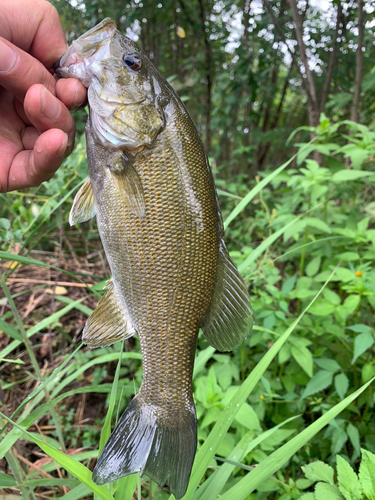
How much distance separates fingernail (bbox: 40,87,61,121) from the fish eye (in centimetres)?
29

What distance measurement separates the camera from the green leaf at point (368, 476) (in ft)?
2.83

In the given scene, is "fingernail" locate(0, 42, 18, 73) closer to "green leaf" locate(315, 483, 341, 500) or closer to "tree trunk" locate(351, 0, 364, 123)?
"green leaf" locate(315, 483, 341, 500)

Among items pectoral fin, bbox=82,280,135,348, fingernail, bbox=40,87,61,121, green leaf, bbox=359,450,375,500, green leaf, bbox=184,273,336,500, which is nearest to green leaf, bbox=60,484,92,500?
green leaf, bbox=184,273,336,500

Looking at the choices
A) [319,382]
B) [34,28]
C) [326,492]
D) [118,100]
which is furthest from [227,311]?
[34,28]

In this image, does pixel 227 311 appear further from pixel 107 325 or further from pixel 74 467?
pixel 74 467

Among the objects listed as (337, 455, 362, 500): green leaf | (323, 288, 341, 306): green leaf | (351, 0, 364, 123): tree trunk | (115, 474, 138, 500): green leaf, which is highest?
(351, 0, 364, 123): tree trunk

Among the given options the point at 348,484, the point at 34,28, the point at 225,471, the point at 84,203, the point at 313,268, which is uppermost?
the point at 34,28

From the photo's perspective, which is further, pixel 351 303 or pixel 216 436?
pixel 351 303

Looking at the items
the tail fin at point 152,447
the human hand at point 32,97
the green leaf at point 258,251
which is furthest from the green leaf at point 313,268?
the human hand at point 32,97

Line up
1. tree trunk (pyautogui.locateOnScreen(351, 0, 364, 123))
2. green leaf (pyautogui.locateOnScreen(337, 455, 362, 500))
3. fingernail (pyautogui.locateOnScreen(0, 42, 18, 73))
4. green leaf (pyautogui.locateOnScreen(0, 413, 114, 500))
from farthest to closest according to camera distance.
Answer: tree trunk (pyautogui.locateOnScreen(351, 0, 364, 123)) → fingernail (pyautogui.locateOnScreen(0, 42, 18, 73)) → green leaf (pyautogui.locateOnScreen(337, 455, 362, 500)) → green leaf (pyautogui.locateOnScreen(0, 413, 114, 500))

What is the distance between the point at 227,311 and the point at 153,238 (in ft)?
1.23

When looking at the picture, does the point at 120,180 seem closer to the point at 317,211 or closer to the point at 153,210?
the point at 153,210

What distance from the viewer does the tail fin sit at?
2.96 feet

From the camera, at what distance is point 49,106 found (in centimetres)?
104
